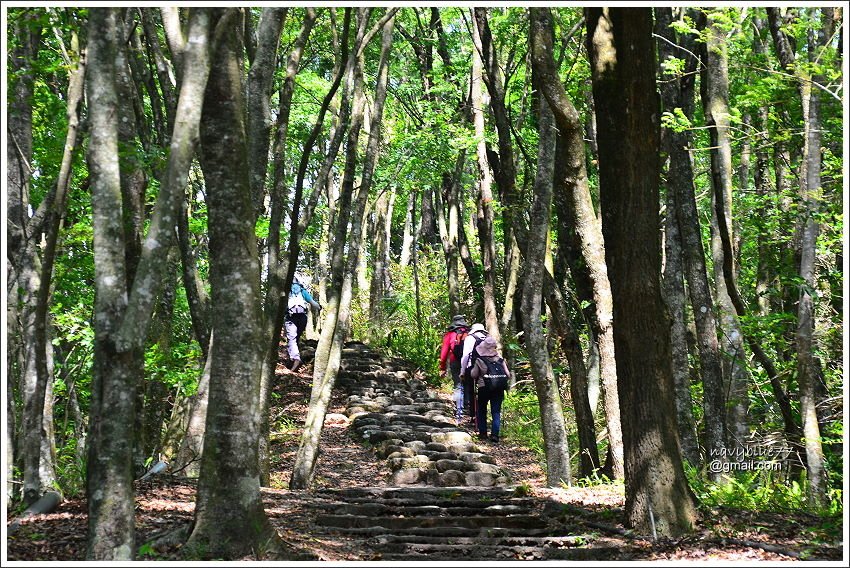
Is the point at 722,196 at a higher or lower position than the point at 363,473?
higher

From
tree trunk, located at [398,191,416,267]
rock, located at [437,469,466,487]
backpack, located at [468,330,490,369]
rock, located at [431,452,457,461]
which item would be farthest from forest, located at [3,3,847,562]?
tree trunk, located at [398,191,416,267]

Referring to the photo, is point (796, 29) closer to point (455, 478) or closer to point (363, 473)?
point (455, 478)

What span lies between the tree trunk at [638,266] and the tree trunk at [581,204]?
1283mm

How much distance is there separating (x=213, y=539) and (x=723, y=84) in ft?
29.5

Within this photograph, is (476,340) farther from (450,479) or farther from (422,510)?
(422,510)

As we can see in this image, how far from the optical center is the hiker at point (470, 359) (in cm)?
1579

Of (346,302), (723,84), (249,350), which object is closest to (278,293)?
(346,302)

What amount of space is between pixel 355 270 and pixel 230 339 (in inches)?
281

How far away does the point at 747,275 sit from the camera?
19.1m

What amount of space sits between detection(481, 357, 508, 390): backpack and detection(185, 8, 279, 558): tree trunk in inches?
350

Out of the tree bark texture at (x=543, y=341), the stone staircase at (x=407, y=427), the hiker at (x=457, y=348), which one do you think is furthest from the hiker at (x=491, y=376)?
the tree bark texture at (x=543, y=341)

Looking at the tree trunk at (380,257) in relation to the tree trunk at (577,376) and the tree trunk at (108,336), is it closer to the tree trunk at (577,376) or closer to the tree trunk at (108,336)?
the tree trunk at (577,376)

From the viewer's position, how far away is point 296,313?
18688 mm

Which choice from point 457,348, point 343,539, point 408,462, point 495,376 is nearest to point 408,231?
point 457,348
